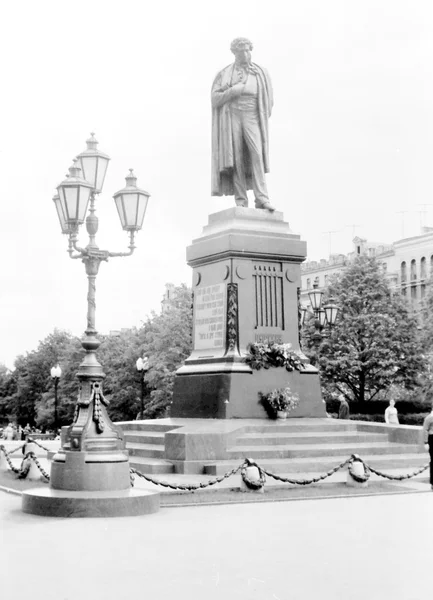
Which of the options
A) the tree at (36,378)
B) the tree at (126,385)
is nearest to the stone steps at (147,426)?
the tree at (126,385)

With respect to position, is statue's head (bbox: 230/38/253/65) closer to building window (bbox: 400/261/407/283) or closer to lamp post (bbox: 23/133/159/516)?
lamp post (bbox: 23/133/159/516)

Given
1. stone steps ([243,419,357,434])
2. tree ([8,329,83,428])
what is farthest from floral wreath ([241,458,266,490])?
tree ([8,329,83,428])

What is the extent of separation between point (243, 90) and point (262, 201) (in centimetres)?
274

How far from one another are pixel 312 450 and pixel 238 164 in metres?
7.97

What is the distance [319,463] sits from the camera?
18219 millimetres

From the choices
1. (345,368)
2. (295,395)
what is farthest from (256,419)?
(345,368)

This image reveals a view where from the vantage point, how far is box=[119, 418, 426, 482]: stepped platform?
17.9 metres

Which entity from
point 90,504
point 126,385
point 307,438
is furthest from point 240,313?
point 126,385

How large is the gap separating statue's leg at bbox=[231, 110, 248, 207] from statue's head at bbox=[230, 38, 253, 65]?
1286 millimetres

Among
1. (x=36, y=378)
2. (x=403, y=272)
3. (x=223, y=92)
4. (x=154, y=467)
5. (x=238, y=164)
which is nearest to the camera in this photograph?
(x=154, y=467)

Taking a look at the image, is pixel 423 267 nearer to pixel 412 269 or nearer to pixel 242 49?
pixel 412 269

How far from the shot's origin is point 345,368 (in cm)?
5184

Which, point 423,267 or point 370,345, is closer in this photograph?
point 370,345

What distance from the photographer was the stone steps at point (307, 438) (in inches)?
750
